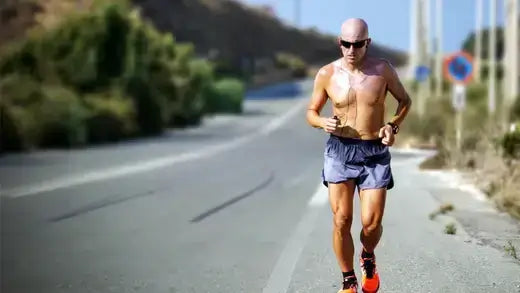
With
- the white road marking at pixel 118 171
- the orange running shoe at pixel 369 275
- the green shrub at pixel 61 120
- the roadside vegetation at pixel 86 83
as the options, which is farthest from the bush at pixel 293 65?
the orange running shoe at pixel 369 275

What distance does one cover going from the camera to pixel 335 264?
900 centimetres

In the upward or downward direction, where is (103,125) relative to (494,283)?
downward

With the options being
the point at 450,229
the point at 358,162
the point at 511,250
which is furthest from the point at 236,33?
the point at 358,162

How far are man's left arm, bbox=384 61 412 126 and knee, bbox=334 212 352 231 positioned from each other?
62 centimetres

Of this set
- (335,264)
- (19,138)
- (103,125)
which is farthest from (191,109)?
(335,264)

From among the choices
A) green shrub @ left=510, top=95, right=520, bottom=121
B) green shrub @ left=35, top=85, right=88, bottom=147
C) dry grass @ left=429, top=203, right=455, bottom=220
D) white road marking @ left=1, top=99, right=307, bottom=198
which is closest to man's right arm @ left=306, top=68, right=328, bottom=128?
dry grass @ left=429, top=203, right=455, bottom=220

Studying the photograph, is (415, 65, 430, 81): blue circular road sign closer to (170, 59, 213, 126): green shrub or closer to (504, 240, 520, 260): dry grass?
(170, 59, 213, 126): green shrub

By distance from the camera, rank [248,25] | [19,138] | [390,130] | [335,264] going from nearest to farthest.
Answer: [390,130] → [335,264] → [19,138] → [248,25]

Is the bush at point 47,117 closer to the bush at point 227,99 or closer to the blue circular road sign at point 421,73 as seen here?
the blue circular road sign at point 421,73

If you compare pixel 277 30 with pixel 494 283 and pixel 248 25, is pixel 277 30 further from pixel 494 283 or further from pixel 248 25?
pixel 494 283

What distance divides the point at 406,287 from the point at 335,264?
1263 millimetres

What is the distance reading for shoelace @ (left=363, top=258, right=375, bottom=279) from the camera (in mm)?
6637

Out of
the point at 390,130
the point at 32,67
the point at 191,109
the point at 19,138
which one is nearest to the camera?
the point at 390,130

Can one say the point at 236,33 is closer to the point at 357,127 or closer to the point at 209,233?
the point at 209,233
